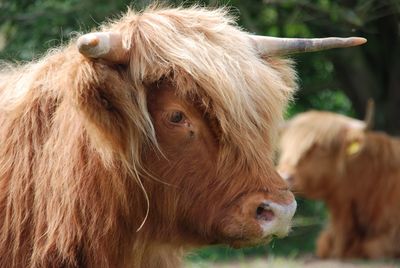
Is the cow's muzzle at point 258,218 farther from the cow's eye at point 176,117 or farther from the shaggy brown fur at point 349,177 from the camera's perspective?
the shaggy brown fur at point 349,177

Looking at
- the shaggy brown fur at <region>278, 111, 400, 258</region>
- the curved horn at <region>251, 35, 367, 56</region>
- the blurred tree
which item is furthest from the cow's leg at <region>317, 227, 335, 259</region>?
the curved horn at <region>251, 35, 367, 56</region>

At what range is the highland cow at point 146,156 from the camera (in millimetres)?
3184

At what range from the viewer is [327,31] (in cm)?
834

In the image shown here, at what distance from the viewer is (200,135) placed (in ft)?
10.7

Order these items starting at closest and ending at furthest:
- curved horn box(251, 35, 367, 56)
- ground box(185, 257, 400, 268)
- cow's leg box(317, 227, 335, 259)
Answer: curved horn box(251, 35, 367, 56) → ground box(185, 257, 400, 268) → cow's leg box(317, 227, 335, 259)

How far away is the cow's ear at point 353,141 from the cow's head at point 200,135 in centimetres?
622

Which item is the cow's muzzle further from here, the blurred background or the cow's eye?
the blurred background

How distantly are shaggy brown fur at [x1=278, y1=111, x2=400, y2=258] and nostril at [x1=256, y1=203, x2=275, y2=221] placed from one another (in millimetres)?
6084

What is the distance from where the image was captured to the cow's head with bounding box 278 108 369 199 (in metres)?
9.28

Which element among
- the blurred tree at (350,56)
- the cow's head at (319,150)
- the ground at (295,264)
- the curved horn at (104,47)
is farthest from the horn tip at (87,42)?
the cow's head at (319,150)

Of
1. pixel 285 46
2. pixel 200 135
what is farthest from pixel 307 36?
pixel 200 135

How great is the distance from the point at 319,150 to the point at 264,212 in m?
6.34

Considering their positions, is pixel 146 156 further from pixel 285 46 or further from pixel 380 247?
pixel 380 247

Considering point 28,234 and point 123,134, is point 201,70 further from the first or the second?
point 28,234
